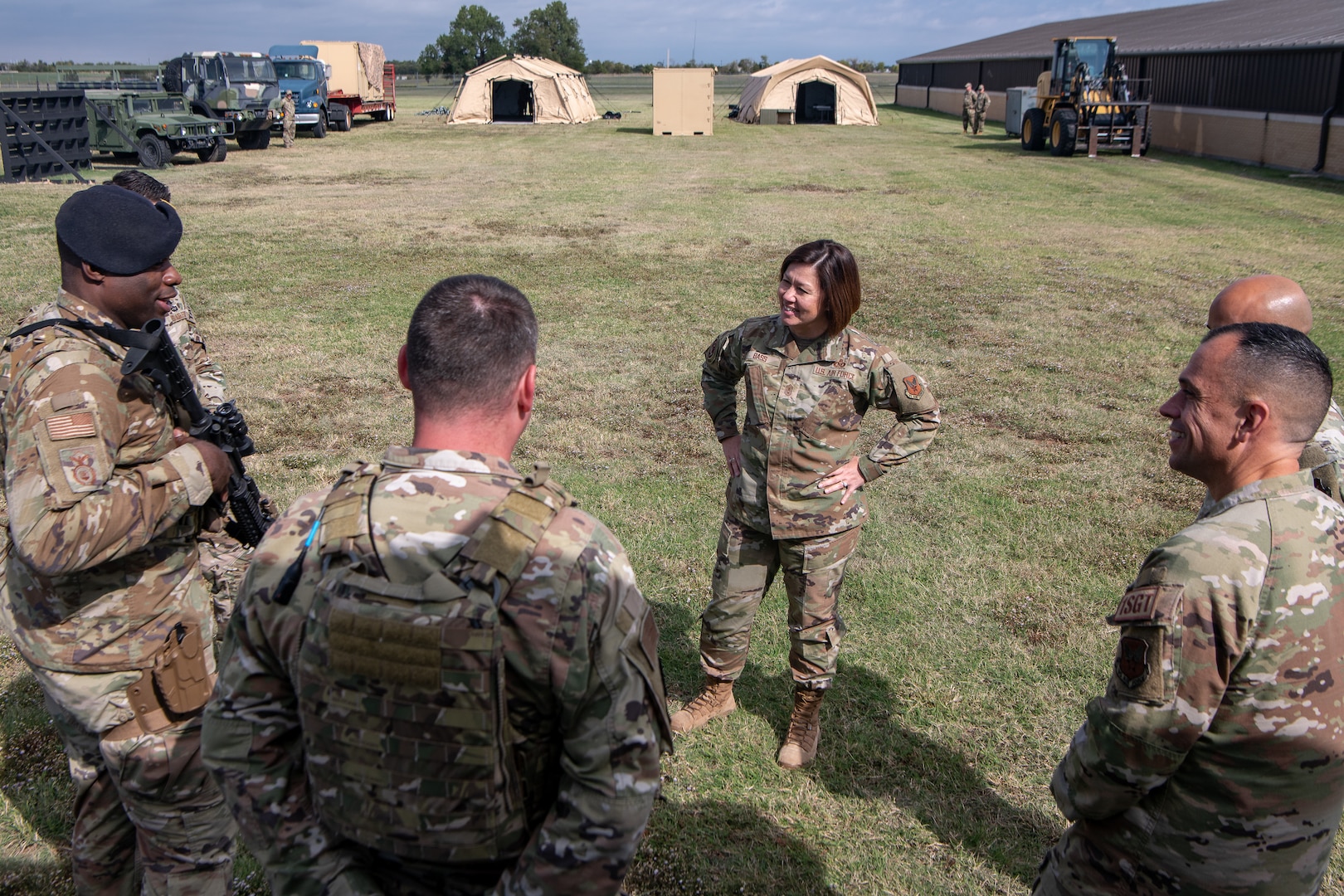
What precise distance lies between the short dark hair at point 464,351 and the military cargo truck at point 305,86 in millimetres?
30904

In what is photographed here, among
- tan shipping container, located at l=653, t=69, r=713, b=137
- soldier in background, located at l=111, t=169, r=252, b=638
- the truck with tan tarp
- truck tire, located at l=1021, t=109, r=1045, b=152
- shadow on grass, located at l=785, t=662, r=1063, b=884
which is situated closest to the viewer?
shadow on grass, located at l=785, t=662, r=1063, b=884

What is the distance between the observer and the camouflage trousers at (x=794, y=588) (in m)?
3.69

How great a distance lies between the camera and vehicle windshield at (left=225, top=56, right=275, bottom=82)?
2598 cm

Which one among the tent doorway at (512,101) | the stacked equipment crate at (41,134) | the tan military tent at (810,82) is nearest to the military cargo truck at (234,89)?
the stacked equipment crate at (41,134)

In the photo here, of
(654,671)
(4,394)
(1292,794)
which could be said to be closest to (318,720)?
(654,671)

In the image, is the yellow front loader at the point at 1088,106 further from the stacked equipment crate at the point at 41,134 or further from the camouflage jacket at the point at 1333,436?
the camouflage jacket at the point at 1333,436

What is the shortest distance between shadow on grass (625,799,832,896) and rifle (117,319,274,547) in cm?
175

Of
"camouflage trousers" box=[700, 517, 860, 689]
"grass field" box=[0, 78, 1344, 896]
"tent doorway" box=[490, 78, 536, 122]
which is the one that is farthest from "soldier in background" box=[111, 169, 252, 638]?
"tent doorway" box=[490, 78, 536, 122]

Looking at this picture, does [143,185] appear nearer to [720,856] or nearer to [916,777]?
[720,856]

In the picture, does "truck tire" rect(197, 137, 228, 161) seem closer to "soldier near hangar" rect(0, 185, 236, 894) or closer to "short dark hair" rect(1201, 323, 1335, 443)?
"soldier near hangar" rect(0, 185, 236, 894)

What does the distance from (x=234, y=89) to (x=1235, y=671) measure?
2835 cm

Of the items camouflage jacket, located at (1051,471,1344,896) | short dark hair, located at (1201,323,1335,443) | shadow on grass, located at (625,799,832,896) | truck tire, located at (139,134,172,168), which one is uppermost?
truck tire, located at (139,134,172,168)

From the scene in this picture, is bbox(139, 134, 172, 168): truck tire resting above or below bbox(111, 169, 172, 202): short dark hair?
above

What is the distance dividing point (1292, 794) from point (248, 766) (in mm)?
2073
